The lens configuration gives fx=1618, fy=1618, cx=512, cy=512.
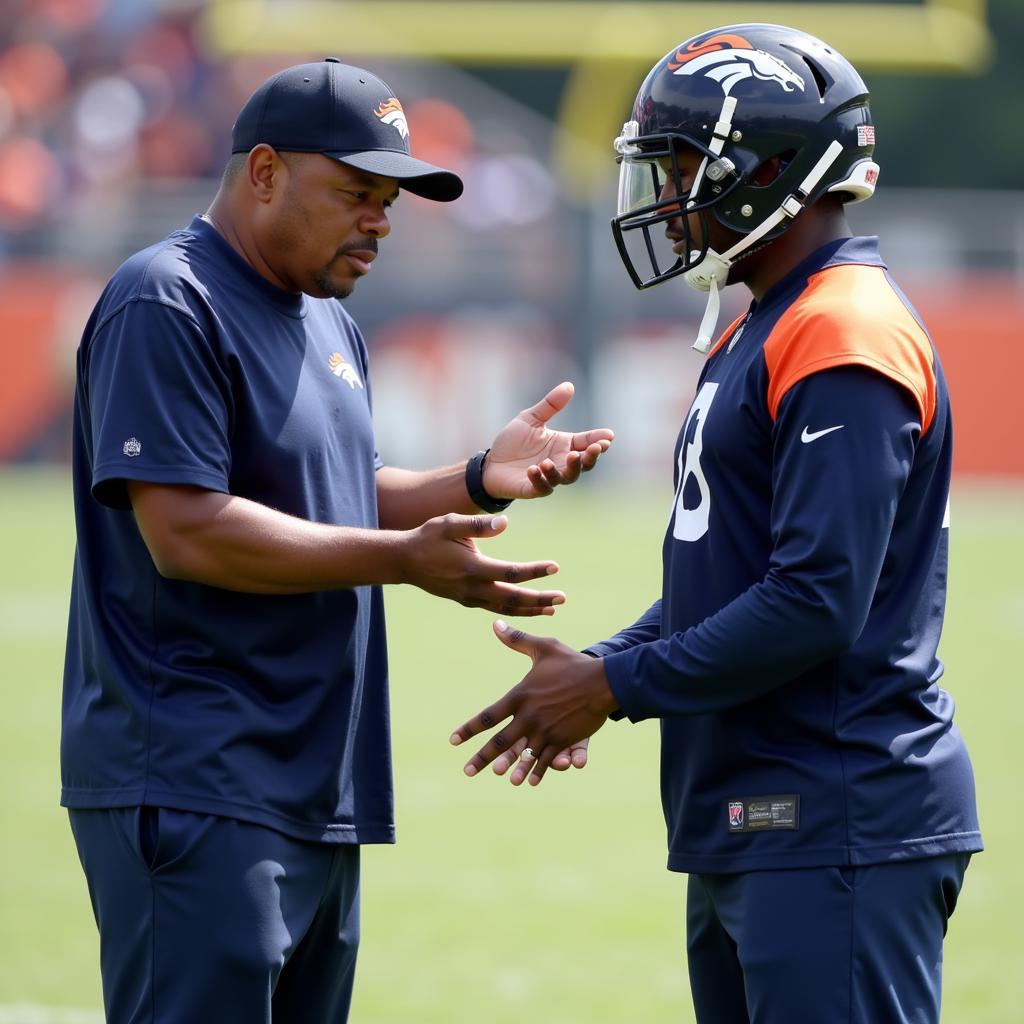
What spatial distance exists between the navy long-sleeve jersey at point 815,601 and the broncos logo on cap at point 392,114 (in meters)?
0.89

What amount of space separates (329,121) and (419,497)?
925 mm

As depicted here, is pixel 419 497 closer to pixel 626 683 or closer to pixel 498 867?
pixel 626 683

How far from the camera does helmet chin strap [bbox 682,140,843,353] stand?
118 inches

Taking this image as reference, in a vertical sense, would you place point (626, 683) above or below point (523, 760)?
above

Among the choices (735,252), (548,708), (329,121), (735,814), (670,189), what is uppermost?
(329,121)

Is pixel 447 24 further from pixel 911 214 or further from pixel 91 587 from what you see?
pixel 91 587

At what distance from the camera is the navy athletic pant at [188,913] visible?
2.97 metres

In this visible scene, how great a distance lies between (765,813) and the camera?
2.85 metres

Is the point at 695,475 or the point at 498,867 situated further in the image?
the point at 498,867

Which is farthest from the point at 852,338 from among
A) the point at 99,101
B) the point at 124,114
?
the point at 99,101

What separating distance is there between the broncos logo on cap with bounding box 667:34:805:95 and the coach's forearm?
41.3 inches

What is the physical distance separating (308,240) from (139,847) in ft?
4.10

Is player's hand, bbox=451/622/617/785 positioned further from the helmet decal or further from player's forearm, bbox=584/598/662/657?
the helmet decal

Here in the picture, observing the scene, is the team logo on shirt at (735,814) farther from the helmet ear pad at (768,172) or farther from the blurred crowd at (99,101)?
the blurred crowd at (99,101)
